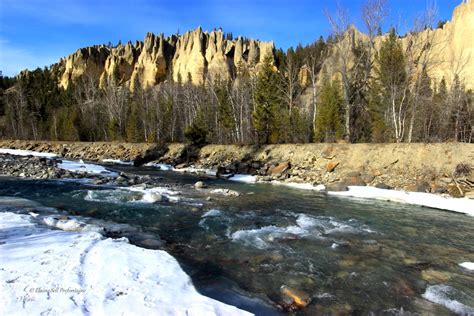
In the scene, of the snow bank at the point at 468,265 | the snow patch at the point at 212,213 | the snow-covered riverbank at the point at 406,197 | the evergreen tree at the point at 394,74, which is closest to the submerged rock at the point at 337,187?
the snow-covered riverbank at the point at 406,197

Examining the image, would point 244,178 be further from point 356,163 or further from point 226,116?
point 226,116

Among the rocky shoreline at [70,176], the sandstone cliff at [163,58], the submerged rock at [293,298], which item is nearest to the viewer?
the submerged rock at [293,298]

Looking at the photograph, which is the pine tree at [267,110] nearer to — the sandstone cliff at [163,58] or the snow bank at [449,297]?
the snow bank at [449,297]

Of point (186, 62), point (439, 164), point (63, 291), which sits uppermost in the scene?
point (186, 62)

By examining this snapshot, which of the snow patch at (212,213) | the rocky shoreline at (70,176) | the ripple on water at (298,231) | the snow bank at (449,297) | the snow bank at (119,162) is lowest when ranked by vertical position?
the snow bank at (449,297)

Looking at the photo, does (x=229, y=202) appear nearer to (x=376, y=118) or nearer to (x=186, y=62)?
(x=376, y=118)

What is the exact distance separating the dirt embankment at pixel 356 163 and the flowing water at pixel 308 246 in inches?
145

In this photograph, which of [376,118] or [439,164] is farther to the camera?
[376,118]

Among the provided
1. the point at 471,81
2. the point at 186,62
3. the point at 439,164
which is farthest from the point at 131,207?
the point at 186,62

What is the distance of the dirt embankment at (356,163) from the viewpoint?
16.8m

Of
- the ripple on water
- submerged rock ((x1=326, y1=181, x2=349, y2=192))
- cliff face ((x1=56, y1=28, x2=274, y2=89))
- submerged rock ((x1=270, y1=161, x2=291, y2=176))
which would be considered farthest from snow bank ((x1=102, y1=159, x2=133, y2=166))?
cliff face ((x1=56, y1=28, x2=274, y2=89))

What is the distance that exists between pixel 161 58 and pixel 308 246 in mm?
99944

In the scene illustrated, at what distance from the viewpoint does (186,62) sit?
320 feet

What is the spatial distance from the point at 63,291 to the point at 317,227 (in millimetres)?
7859
